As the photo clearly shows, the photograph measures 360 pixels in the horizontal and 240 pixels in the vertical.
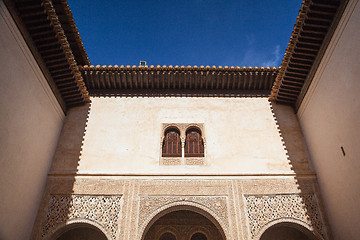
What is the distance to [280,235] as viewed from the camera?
6531mm

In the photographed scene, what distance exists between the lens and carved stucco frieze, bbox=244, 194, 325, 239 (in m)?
5.41

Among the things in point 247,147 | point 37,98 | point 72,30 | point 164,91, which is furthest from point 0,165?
point 247,147

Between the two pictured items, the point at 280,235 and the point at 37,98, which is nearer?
the point at 37,98

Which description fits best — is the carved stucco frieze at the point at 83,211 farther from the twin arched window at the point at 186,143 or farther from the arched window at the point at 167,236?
the arched window at the point at 167,236

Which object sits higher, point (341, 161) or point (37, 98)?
point (37, 98)

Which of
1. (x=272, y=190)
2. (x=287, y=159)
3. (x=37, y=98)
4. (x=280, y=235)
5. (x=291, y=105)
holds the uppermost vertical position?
(x=291, y=105)

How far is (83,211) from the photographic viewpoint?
550 centimetres

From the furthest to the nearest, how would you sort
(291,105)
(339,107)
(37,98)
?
1. (291,105)
2. (37,98)
3. (339,107)

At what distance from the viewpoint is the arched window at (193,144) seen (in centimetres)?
632

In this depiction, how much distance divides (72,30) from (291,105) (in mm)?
5508

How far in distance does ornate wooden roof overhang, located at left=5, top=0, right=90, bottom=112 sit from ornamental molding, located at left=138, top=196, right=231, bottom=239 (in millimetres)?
2928

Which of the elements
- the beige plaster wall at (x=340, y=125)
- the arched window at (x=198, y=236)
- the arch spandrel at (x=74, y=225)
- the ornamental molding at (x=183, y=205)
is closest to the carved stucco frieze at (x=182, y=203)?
the ornamental molding at (x=183, y=205)

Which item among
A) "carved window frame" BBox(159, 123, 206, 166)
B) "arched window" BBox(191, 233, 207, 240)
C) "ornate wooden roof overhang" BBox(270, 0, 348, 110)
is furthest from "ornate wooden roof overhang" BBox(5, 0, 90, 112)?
"ornate wooden roof overhang" BBox(270, 0, 348, 110)

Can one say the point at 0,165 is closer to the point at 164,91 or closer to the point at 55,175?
the point at 55,175
